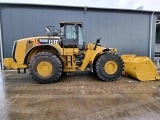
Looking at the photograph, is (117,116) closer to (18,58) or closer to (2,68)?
(18,58)

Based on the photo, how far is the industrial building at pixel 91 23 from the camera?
352 inches

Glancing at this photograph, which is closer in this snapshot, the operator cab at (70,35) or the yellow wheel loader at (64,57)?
the yellow wheel loader at (64,57)

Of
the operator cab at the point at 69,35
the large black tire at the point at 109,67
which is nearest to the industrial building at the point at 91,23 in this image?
the operator cab at the point at 69,35

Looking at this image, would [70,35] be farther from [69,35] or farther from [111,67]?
[111,67]

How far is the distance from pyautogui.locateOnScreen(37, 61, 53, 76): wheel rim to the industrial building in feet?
13.6

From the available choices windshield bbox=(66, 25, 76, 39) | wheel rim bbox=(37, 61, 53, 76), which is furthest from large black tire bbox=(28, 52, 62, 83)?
windshield bbox=(66, 25, 76, 39)

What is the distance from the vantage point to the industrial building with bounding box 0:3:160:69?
8938mm

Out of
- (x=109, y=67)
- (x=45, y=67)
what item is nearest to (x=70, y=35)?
(x=45, y=67)

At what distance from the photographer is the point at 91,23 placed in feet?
31.3

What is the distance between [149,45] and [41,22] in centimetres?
697

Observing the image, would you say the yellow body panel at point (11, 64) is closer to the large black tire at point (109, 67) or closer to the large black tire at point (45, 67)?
the large black tire at point (45, 67)

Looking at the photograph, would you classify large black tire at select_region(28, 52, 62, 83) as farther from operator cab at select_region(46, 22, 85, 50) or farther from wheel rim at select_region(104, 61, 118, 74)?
Answer: wheel rim at select_region(104, 61, 118, 74)

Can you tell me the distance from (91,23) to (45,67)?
16.6 ft

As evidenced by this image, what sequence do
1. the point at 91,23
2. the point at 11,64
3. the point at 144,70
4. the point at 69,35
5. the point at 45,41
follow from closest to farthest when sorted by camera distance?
the point at 144,70, the point at 69,35, the point at 11,64, the point at 45,41, the point at 91,23
